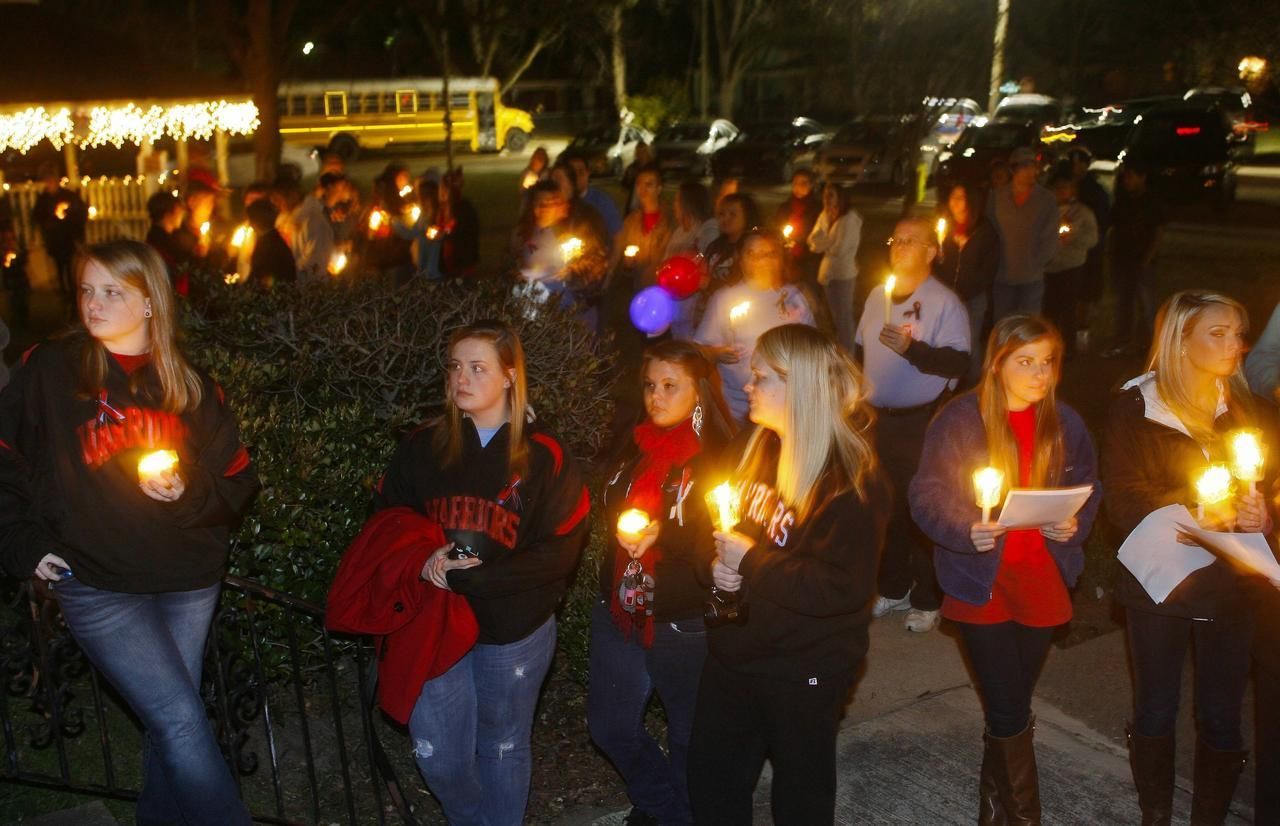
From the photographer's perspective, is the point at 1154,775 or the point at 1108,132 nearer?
the point at 1154,775

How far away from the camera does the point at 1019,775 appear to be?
436 cm

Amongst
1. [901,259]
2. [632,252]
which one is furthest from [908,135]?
[901,259]

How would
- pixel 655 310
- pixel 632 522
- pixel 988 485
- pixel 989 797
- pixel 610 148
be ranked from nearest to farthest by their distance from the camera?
pixel 632 522
pixel 988 485
pixel 989 797
pixel 655 310
pixel 610 148

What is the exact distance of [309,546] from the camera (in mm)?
5137

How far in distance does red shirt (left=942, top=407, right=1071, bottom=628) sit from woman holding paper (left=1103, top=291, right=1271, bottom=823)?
0.30m

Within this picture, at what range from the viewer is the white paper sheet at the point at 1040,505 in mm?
3947

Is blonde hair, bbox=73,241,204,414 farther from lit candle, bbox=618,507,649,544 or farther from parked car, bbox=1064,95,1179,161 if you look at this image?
parked car, bbox=1064,95,1179,161

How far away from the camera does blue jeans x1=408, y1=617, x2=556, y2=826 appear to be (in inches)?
161

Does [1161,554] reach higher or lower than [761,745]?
higher

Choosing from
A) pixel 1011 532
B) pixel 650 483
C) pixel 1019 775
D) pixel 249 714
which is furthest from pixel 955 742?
pixel 249 714

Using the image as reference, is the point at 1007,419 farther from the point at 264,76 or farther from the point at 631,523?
the point at 264,76

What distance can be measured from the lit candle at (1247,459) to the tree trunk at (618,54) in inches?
1766

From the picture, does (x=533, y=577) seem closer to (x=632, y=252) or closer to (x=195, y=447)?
(x=195, y=447)

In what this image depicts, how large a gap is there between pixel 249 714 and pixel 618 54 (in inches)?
1809
